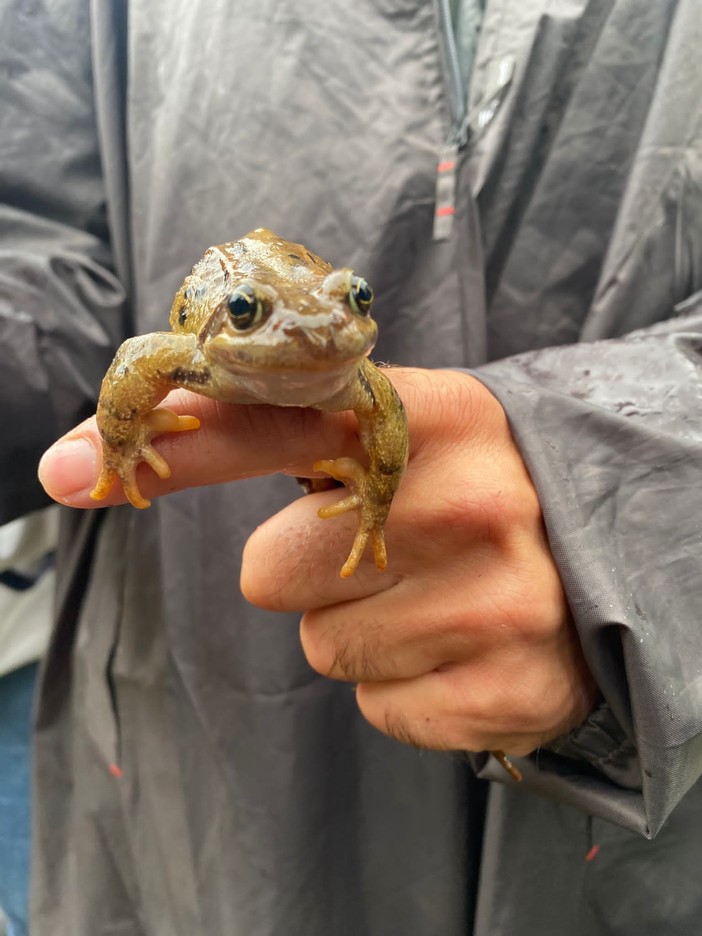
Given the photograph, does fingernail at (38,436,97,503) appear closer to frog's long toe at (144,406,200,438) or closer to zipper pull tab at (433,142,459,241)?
frog's long toe at (144,406,200,438)

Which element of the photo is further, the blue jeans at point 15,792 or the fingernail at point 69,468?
the blue jeans at point 15,792

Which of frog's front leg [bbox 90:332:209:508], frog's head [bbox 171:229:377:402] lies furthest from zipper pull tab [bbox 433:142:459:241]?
frog's front leg [bbox 90:332:209:508]

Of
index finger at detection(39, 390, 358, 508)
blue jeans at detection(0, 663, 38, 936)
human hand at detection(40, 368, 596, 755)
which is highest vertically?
index finger at detection(39, 390, 358, 508)

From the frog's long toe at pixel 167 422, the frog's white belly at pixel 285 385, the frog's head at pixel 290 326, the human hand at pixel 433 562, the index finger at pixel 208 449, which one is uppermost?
the frog's head at pixel 290 326

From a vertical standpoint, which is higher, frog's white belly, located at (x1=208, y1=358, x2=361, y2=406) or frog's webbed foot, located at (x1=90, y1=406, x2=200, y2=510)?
frog's white belly, located at (x1=208, y1=358, x2=361, y2=406)

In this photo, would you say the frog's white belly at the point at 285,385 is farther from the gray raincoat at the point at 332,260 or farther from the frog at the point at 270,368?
the gray raincoat at the point at 332,260

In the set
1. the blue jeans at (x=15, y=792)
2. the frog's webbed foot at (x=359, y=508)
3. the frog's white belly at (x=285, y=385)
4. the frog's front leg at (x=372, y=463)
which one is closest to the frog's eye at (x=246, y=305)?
the frog's white belly at (x=285, y=385)
